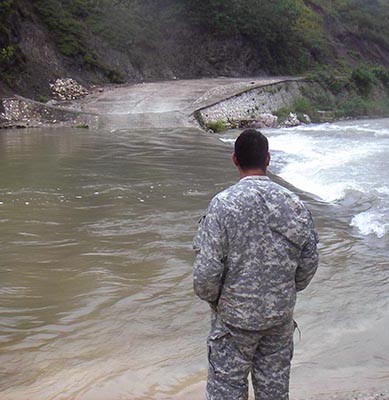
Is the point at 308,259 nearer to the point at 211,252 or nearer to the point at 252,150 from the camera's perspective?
the point at 211,252

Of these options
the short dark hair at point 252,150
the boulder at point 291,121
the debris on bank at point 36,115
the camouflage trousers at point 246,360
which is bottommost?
the camouflage trousers at point 246,360

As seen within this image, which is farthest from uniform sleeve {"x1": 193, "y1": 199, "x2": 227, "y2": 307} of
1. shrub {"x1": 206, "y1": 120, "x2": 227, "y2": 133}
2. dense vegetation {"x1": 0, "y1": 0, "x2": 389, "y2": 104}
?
dense vegetation {"x1": 0, "y1": 0, "x2": 389, "y2": 104}

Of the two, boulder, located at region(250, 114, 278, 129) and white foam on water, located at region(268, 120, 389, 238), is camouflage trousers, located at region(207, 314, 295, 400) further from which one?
boulder, located at region(250, 114, 278, 129)

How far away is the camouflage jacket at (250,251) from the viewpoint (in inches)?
116

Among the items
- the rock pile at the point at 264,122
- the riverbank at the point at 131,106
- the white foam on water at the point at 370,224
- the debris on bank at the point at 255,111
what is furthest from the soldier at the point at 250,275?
the rock pile at the point at 264,122

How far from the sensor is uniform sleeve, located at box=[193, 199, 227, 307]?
293cm

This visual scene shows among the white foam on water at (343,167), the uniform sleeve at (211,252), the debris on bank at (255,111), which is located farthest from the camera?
the debris on bank at (255,111)

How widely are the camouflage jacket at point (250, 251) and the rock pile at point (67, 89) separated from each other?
22.3m

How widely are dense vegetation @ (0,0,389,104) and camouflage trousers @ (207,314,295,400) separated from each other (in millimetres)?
21694

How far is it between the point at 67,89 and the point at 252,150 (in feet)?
75.3

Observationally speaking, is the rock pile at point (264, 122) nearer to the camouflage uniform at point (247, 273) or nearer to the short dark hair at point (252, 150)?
the short dark hair at point (252, 150)

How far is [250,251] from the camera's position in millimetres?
2965

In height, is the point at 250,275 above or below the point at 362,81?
below

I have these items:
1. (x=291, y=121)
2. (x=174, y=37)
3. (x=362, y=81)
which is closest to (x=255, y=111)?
(x=291, y=121)
